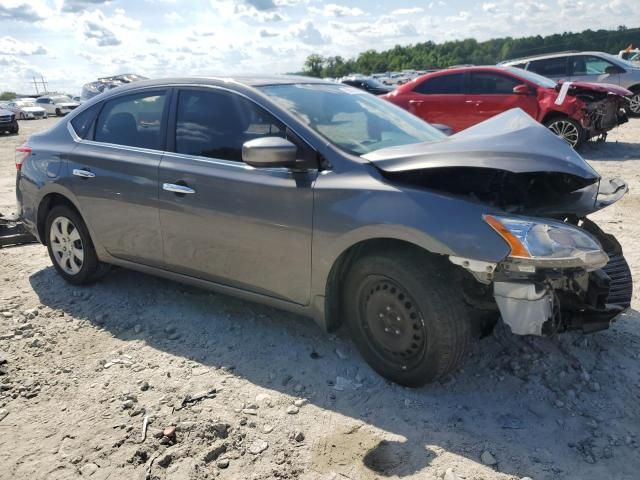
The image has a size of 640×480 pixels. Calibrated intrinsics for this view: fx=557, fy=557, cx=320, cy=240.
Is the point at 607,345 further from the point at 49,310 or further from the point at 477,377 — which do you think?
the point at 49,310

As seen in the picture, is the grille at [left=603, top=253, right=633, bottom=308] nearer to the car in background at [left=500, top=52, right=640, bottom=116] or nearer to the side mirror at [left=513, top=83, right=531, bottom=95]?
the side mirror at [left=513, top=83, right=531, bottom=95]

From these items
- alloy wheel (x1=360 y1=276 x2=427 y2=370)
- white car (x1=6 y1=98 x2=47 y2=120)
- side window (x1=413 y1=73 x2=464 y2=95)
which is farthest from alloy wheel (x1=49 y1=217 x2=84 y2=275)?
white car (x1=6 y1=98 x2=47 y2=120)

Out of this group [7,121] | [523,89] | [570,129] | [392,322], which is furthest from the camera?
[7,121]

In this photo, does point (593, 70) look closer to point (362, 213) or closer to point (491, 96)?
point (491, 96)

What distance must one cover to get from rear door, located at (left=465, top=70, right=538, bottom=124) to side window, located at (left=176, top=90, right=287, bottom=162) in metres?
7.54

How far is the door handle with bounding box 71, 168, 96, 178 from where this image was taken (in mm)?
4293

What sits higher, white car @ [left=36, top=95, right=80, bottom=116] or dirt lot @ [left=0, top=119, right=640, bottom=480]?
dirt lot @ [left=0, top=119, right=640, bottom=480]

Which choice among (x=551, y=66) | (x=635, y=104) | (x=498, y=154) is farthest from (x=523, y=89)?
(x=498, y=154)

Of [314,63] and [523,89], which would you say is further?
[314,63]

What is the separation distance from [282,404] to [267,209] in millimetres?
1120

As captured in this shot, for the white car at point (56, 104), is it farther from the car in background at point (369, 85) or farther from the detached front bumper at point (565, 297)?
the detached front bumper at point (565, 297)

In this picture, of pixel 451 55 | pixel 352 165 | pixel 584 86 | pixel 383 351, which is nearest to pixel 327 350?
pixel 383 351

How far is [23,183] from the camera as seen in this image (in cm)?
491

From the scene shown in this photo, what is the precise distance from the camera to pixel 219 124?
3672 mm
